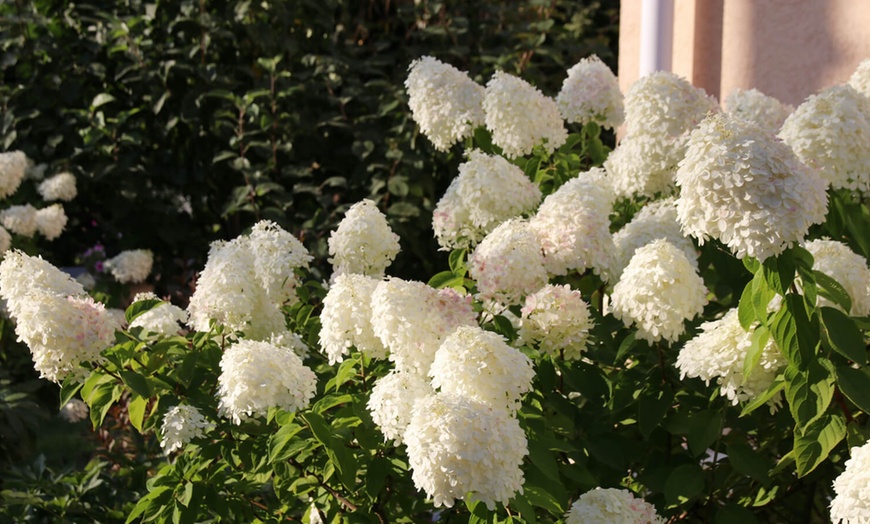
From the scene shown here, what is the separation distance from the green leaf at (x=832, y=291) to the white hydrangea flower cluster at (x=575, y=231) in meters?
0.60

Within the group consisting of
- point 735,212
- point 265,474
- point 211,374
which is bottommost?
point 265,474

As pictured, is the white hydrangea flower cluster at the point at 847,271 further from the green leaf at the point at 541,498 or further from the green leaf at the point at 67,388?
the green leaf at the point at 67,388

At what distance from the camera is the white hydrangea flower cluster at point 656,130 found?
9.02ft

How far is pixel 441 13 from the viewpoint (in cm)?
589

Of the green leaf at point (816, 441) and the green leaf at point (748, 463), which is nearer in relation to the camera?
the green leaf at point (816, 441)

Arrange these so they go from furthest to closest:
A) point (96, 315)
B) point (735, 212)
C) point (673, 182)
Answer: point (673, 182) → point (96, 315) → point (735, 212)

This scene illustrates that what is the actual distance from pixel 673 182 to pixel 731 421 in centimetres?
70

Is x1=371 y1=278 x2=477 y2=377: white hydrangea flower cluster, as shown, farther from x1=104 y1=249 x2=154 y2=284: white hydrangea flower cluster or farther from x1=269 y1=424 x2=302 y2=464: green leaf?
x1=104 y1=249 x2=154 y2=284: white hydrangea flower cluster

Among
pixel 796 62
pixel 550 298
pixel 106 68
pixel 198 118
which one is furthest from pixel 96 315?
pixel 106 68

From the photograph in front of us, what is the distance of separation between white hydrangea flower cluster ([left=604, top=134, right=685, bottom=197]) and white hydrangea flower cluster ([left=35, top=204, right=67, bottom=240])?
305 cm

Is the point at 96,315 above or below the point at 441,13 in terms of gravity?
above

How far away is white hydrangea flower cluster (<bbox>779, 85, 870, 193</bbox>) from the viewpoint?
2.40 m

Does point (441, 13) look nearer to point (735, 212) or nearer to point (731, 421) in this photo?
point (731, 421)

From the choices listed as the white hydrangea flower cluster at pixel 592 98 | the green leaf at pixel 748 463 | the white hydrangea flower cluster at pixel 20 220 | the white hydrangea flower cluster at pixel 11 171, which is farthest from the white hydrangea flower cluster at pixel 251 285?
the white hydrangea flower cluster at pixel 11 171
